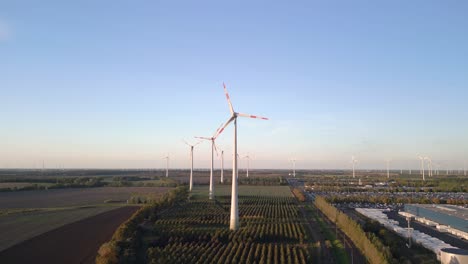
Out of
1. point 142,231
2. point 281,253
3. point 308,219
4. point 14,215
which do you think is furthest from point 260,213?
point 14,215

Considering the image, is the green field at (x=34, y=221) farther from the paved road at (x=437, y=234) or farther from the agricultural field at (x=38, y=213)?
the paved road at (x=437, y=234)

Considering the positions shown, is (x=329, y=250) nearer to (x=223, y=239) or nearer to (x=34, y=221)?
(x=223, y=239)

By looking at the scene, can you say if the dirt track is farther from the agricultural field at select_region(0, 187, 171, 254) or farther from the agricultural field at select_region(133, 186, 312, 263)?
A: the agricultural field at select_region(133, 186, 312, 263)

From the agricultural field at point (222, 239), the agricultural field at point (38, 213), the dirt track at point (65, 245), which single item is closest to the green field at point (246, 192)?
the agricultural field at point (38, 213)

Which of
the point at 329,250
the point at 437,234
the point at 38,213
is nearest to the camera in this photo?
the point at 329,250

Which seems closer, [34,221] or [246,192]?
[34,221]

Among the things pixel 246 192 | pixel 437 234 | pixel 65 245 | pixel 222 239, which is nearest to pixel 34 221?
pixel 65 245
